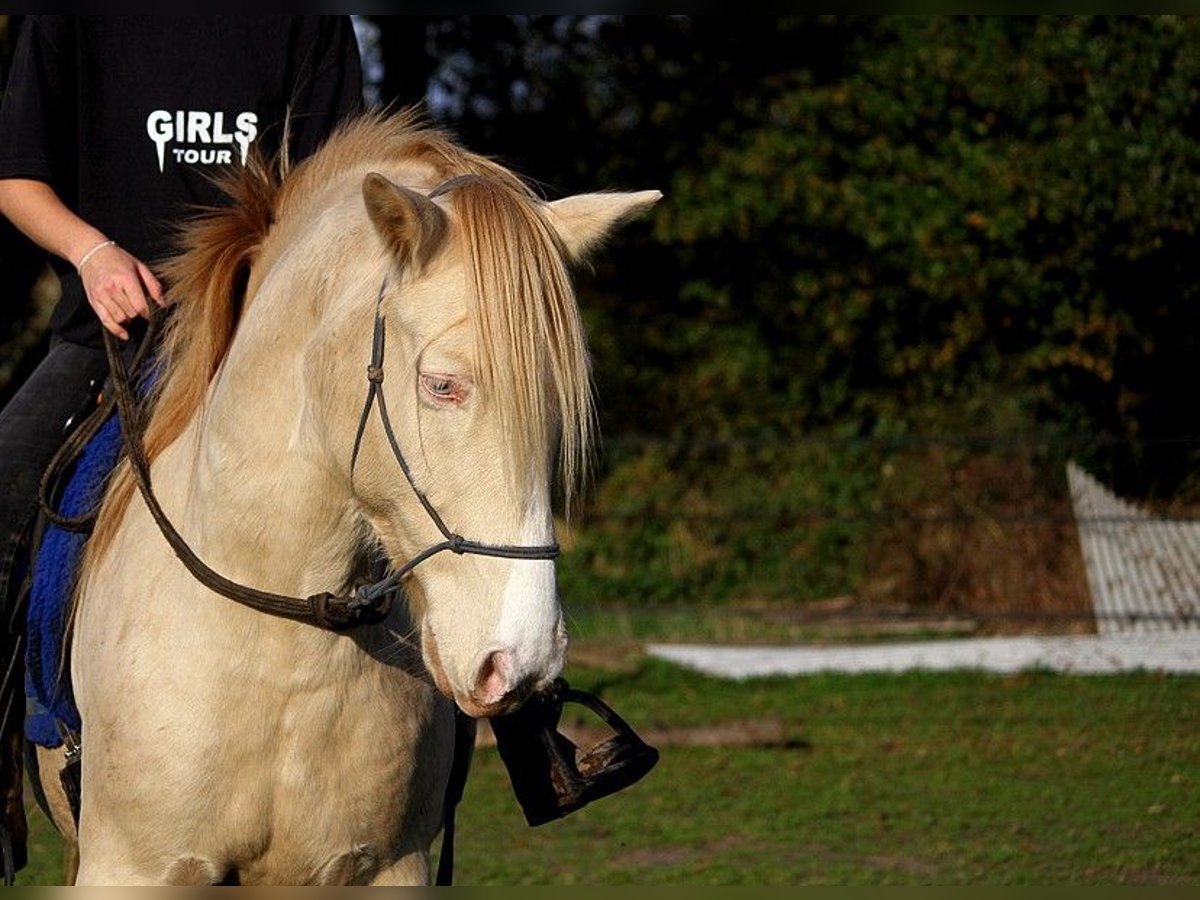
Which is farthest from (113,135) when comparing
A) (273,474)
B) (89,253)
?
(273,474)

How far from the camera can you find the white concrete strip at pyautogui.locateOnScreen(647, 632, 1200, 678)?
10.8 m

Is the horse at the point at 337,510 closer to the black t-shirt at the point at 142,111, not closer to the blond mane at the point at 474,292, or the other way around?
the blond mane at the point at 474,292

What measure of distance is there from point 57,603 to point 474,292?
4.33ft

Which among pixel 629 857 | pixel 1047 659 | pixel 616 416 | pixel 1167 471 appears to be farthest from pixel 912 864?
pixel 616 416

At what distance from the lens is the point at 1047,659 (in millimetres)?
10945

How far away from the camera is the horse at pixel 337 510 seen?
2.48 meters

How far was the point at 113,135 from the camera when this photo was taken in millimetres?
3613

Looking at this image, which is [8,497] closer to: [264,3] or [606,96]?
[264,3]

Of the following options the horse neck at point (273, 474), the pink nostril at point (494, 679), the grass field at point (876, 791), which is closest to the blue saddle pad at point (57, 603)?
the horse neck at point (273, 474)

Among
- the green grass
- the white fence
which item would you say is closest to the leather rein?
the green grass

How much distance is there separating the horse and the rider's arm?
8 cm

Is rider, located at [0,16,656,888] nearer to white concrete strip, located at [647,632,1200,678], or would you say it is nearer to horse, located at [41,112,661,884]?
horse, located at [41,112,661,884]

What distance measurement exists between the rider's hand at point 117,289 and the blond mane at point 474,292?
2.6 inches

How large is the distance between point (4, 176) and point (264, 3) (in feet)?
2.51
